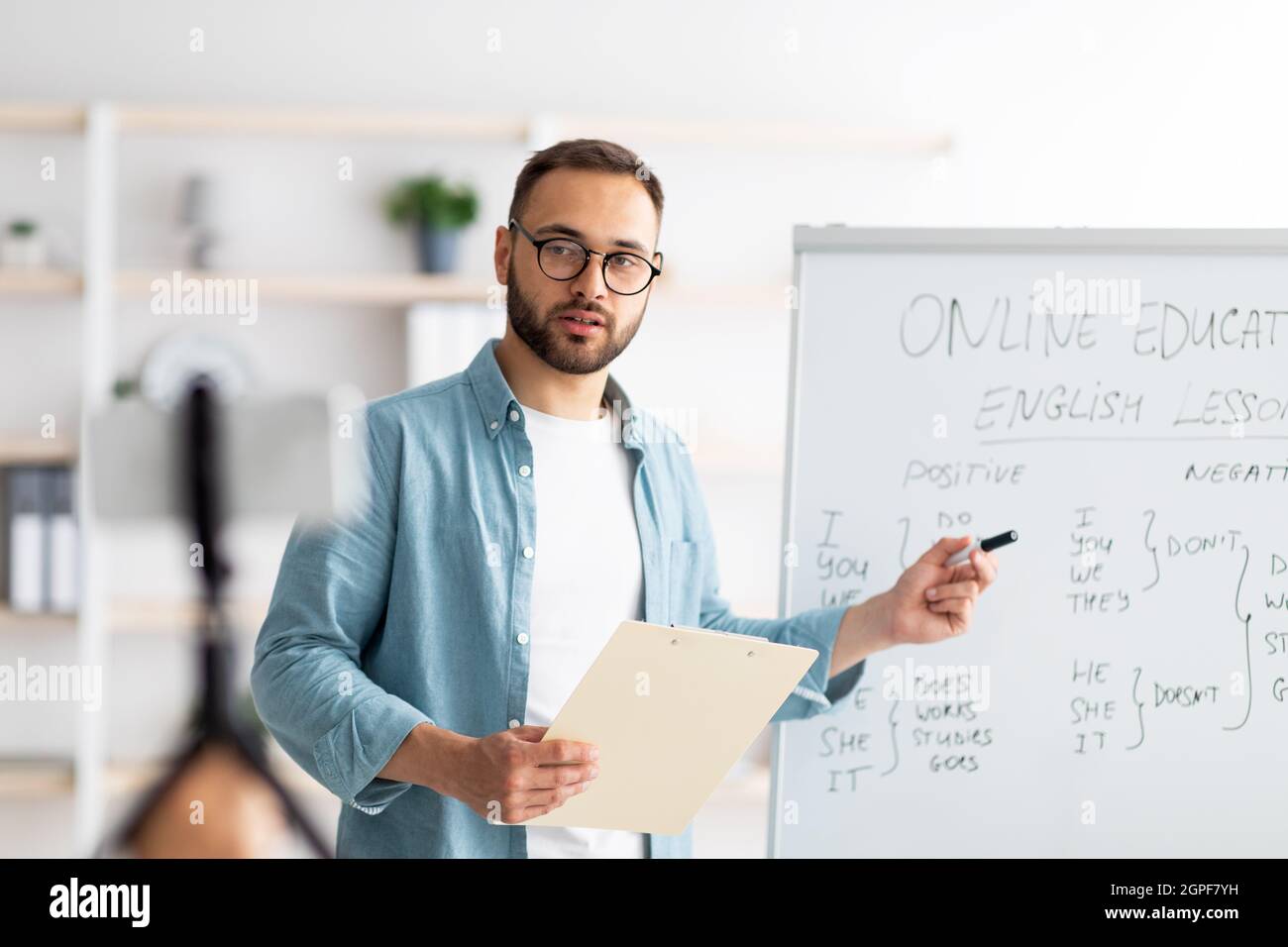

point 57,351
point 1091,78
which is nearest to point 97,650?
point 57,351

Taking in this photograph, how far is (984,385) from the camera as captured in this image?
148 cm

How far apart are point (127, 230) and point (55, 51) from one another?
46 centimetres

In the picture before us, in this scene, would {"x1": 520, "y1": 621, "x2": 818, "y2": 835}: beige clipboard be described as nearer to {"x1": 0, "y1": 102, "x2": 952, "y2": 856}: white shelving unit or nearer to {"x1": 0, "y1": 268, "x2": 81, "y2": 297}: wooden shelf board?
{"x1": 0, "y1": 102, "x2": 952, "y2": 856}: white shelving unit

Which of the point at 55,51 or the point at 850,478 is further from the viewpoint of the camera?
the point at 55,51

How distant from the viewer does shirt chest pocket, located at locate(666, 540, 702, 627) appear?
1.39 metres

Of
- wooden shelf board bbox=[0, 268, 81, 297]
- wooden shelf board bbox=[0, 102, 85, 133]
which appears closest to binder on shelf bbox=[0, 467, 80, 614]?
wooden shelf board bbox=[0, 268, 81, 297]

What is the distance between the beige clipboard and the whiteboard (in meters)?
0.29

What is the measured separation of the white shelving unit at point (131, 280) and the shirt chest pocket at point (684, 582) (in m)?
1.18

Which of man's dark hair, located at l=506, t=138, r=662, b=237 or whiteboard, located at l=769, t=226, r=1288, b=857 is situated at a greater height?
man's dark hair, located at l=506, t=138, r=662, b=237

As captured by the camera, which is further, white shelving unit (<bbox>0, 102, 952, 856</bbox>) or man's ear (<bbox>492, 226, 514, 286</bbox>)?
white shelving unit (<bbox>0, 102, 952, 856</bbox>)

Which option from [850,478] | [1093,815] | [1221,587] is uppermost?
[850,478]

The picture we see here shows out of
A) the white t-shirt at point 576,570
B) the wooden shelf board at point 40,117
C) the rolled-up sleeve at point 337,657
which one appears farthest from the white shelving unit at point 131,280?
the rolled-up sleeve at point 337,657

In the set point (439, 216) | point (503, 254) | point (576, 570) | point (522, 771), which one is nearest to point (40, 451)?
point (439, 216)

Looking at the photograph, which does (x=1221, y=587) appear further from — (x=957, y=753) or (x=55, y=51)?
(x=55, y=51)
